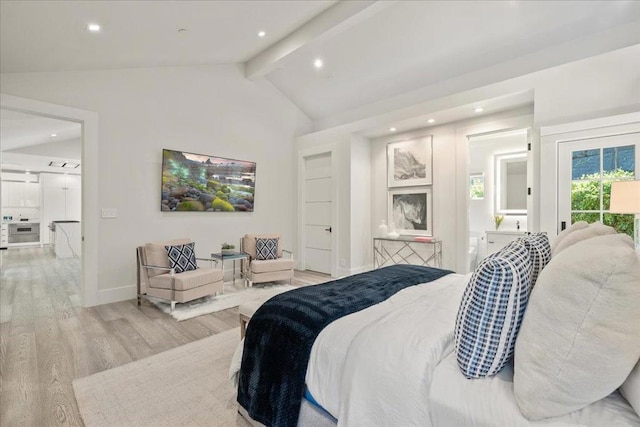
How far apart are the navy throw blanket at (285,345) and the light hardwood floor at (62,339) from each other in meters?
1.14

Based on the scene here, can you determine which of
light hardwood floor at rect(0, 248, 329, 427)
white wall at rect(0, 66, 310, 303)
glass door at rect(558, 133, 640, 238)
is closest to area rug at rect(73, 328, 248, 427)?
light hardwood floor at rect(0, 248, 329, 427)

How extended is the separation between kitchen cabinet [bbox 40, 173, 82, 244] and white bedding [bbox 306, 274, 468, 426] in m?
12.0

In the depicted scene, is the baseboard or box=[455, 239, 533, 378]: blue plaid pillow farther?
the baseboard

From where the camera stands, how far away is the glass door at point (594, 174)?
115 inches

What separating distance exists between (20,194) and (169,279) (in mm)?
9695

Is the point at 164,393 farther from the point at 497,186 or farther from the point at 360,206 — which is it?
the point at 497,186

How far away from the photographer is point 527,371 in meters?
0.94

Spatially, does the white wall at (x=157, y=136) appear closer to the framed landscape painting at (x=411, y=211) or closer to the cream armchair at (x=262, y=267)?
the cream armchair at (x=262, y=267)

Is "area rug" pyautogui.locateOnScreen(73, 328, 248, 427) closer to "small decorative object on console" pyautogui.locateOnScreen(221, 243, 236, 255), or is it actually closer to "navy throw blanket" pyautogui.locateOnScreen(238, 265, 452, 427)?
"navy throw blanket" pyautogui.locateOnScreen(238, 265, 452, 427)

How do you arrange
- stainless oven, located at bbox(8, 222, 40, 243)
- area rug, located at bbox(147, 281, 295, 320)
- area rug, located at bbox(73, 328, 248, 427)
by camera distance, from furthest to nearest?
1. stainless oven, located at bbox(8, 222, 40, 243)
2. area rug, located at bbox(147, 281, 295, 320)
3. area rug, located at bbox(73, 328, 248, 427)

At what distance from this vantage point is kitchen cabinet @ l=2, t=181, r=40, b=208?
9.42 metres

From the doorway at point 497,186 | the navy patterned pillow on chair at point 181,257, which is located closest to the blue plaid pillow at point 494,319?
the navy patterned pillow on chair at point 181,257

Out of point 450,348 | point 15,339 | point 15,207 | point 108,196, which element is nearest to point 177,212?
point 108,196

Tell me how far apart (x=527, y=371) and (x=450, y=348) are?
0.35 meters
